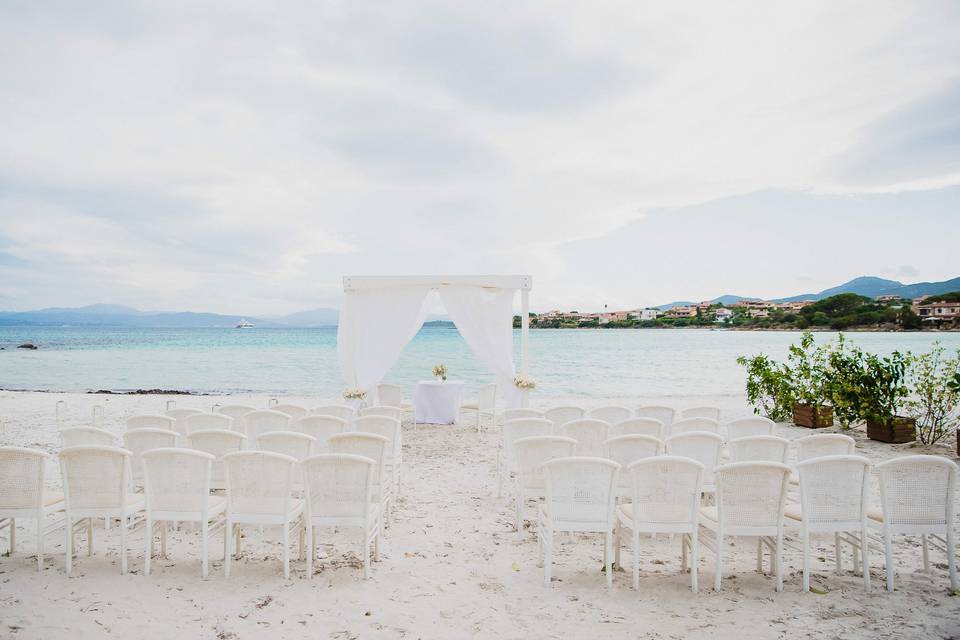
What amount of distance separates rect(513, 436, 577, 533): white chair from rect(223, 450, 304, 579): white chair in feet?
5.55

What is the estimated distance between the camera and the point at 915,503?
3.09m

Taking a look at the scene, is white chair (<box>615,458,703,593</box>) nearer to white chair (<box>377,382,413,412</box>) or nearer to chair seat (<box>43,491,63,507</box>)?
chair seat (<box>43,491,63,507</box>)

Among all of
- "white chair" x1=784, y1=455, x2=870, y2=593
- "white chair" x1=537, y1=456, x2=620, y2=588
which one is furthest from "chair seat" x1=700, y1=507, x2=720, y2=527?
"white chair" x1=537, y1=456, x2=620, y2=588

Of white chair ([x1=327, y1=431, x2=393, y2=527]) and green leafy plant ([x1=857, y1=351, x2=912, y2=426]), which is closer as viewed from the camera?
white chair ([x1=327, y1=431, x2=393, y2=527])

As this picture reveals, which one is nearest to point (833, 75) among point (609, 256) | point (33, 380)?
point (33, 380)

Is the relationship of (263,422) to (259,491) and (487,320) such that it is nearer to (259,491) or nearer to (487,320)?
(259,491)

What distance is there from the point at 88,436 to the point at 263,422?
137 centimetres

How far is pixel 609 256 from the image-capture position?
4594 centimetres

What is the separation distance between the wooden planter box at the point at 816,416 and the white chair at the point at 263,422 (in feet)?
29.7

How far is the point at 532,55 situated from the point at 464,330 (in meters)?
5.37

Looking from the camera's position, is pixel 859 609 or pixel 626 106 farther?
pixel 626 106

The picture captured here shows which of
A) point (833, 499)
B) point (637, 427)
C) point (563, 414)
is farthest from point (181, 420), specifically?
point (833, 499)

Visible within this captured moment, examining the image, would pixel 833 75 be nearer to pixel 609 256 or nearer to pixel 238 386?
pixel 238 386

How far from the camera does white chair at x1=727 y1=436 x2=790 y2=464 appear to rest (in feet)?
12.8
